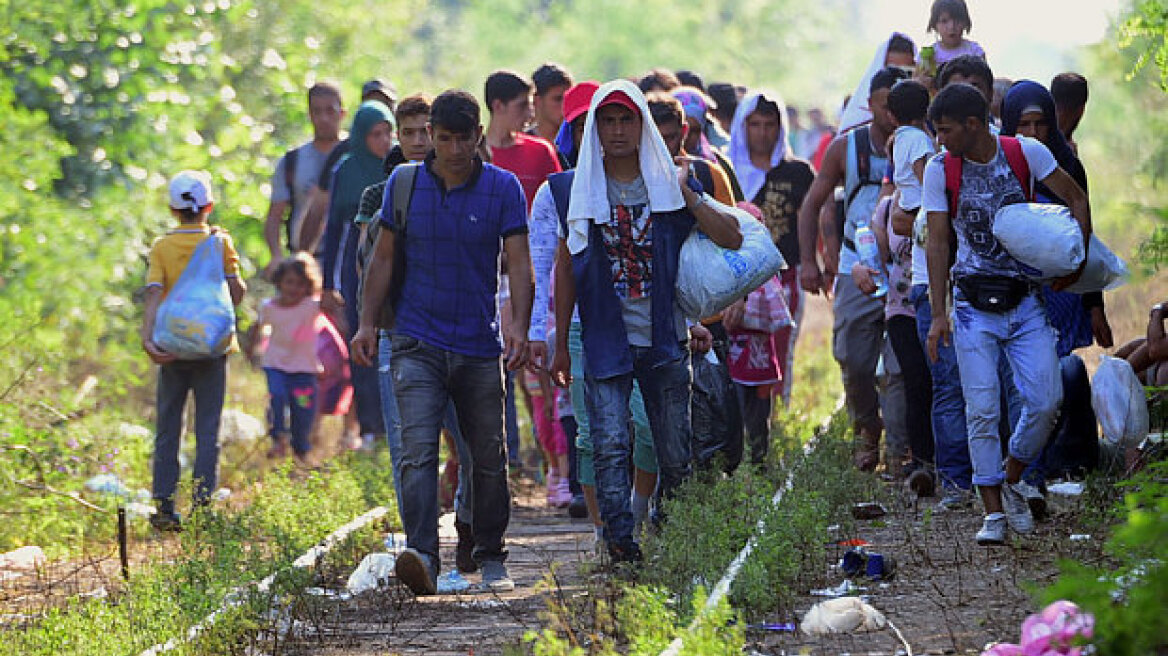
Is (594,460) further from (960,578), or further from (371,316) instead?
(960,578)

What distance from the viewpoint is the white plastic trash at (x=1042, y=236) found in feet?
28.3

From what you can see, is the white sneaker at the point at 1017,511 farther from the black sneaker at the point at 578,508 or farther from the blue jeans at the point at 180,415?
the blue jeans at the point at 180,415

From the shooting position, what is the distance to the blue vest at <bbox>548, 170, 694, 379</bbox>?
8680 mm

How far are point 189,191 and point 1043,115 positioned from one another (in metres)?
4.98

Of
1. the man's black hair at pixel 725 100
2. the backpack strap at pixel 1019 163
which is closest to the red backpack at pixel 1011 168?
the backpack strap at pixel 1019 163

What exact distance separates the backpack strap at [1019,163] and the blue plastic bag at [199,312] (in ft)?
16.1

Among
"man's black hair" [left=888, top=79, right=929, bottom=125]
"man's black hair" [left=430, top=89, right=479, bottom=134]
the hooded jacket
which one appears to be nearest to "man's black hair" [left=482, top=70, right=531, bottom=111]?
the hooded jacket

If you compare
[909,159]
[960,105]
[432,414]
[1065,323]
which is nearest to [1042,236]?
[960,105]

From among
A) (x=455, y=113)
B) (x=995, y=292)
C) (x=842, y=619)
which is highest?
(x=455, y=113)

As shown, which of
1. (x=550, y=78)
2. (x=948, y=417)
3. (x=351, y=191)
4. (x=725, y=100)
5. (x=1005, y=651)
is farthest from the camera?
(x=725, y=100)

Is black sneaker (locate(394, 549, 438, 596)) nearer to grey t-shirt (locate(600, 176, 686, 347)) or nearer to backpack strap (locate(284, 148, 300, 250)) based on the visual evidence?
grey t-shirt (locate(600, 176, 686, 347))

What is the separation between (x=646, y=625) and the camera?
682 centimetres

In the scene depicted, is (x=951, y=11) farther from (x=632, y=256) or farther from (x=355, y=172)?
(x=632, y=256)

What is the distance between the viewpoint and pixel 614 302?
343 inches
